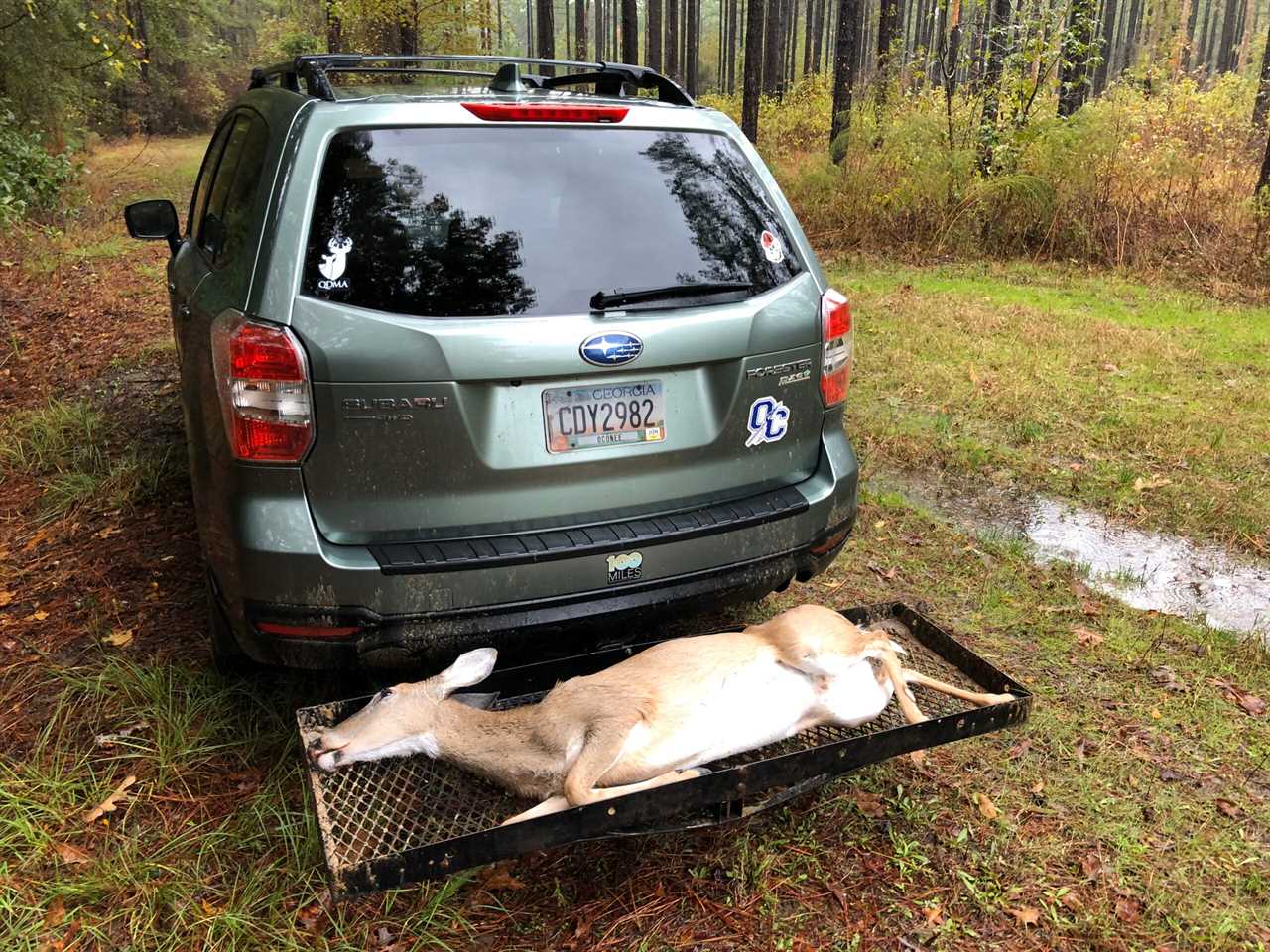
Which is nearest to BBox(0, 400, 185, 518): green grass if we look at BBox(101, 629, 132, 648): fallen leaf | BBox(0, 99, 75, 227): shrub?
BBox(101, 629, 132, 648): fallen leaf

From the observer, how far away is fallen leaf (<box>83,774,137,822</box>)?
2.72m

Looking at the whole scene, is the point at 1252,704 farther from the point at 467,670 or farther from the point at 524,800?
the point at 467,670

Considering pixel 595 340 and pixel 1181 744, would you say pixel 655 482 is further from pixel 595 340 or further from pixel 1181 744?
pixel 1181 744

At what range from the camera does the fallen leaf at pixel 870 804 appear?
2863mm

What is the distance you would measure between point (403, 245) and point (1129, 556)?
3.83 m

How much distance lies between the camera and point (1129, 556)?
15.2 feet

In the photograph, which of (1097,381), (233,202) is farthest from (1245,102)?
(233,202)

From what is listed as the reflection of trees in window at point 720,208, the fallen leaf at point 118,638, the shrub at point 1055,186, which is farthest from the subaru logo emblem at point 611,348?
the shrub at point 1055,186

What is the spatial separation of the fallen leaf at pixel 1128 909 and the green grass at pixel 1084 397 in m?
2.82

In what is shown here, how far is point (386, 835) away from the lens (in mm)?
2436

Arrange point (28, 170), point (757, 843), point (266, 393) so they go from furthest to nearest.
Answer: point (28, 170)
point (757, 843)
point (266, 393)

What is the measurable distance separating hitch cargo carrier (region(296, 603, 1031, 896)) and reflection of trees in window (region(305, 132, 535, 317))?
112 cm

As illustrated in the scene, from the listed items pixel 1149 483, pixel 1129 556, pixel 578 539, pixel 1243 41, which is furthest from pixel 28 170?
pixel 1243 41

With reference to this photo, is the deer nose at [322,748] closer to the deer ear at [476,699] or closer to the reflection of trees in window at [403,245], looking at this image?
the deer ear at [476,699]
